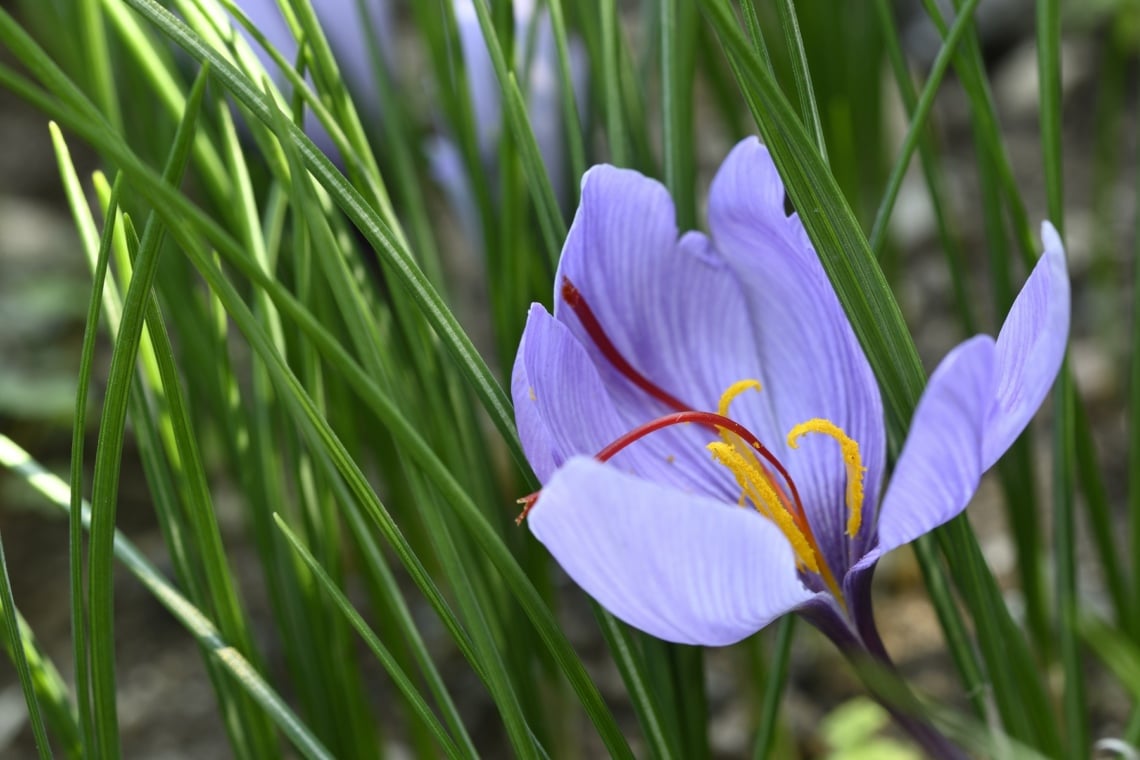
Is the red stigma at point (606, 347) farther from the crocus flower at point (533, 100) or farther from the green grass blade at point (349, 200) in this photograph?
the crocus flower at point (533, 100)

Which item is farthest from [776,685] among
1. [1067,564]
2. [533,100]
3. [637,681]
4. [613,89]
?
[533,100]

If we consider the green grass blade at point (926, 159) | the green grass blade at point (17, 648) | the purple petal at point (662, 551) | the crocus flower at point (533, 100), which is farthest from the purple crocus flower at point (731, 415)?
the crocus flower at point (533, 100)

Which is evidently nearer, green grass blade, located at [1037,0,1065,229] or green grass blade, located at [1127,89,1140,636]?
green grass blade, located at [1037,0,1065,229]

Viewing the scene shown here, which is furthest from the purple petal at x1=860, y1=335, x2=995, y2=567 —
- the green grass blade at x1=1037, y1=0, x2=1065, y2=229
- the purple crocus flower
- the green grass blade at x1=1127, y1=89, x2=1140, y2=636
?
the green grass blade at x1=1127, y1=89, x2=1140, y2=636

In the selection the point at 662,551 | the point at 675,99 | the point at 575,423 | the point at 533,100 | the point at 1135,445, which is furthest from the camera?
the point at 533,100

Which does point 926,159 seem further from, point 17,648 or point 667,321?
point 17,648

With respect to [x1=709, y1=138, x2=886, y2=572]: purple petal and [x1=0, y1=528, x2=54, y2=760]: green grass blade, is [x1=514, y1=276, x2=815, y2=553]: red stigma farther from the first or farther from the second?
[x1=0, y1=528, x2=54, y2=760]: green grass blade
